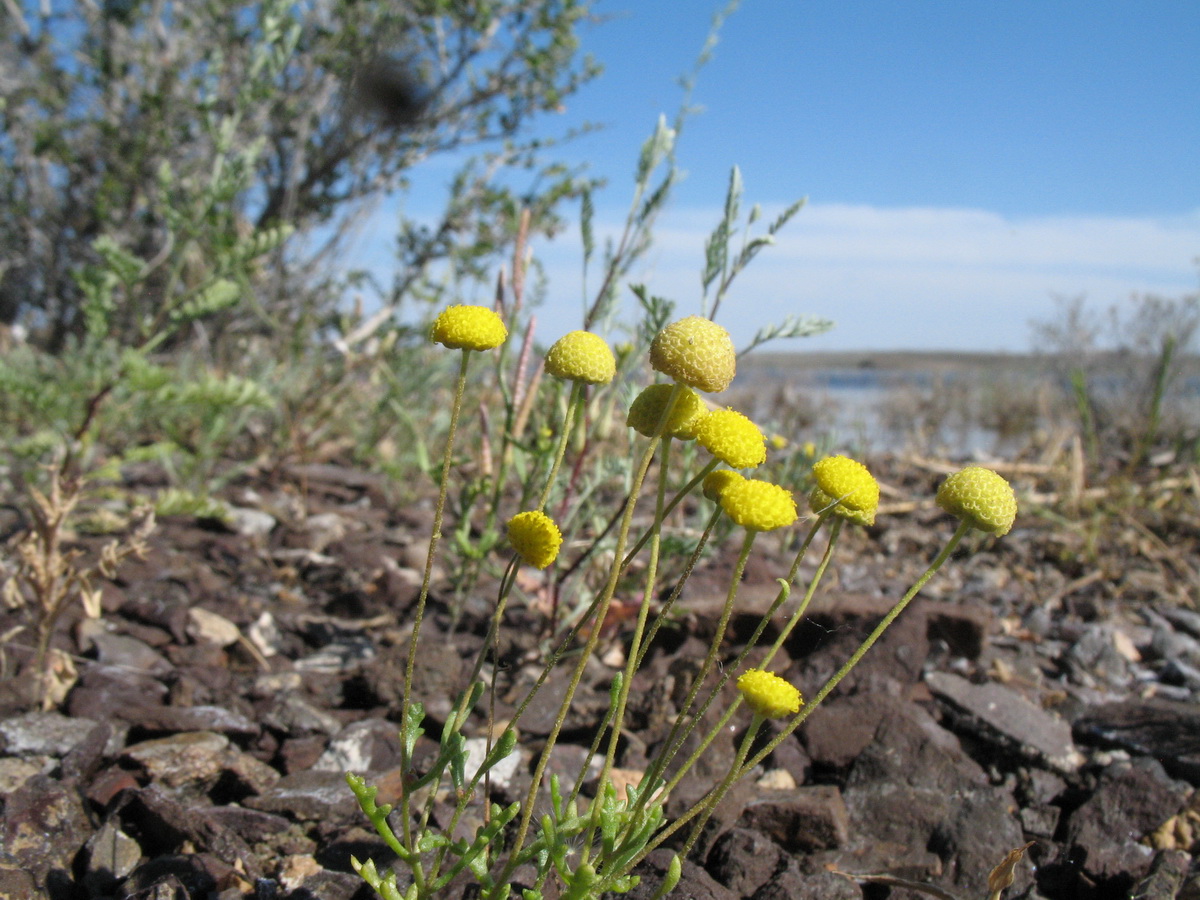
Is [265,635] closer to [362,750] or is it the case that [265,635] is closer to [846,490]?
[362,750]

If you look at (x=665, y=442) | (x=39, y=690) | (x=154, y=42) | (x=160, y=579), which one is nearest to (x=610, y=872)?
(x=665, y=442)

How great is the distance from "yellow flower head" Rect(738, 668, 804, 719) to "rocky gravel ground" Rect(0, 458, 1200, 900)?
528 millimetres

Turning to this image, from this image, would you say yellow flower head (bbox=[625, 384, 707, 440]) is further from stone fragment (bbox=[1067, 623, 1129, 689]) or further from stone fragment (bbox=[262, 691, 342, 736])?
stone fragment (bbox=[1067, 623, 1129, 689])

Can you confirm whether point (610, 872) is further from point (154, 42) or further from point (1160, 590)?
point (154, 42)

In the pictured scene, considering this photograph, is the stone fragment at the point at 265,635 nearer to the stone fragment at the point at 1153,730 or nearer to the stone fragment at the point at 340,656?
the stone fragment at the point at 340,656

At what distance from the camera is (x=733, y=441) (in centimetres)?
111

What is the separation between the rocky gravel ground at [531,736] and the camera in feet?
5.19

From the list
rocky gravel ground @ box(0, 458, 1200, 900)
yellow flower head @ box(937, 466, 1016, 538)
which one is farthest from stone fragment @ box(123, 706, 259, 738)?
yellow flower head @ box(937, 466, 1016, 538)

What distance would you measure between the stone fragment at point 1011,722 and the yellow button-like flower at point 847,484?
1320mm

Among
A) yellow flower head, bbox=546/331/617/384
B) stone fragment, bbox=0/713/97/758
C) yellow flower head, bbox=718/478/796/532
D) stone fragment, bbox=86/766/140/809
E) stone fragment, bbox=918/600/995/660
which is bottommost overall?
stone fragment, bbox=86/766/140/809

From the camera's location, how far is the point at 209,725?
6.45 feet

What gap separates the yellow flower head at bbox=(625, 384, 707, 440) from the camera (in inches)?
45.6

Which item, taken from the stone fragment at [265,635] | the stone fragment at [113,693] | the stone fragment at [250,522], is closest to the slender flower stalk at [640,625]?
the stone fragment at [113,693]

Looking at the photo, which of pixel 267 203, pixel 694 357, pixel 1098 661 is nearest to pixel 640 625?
pixel 694 357
